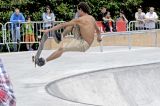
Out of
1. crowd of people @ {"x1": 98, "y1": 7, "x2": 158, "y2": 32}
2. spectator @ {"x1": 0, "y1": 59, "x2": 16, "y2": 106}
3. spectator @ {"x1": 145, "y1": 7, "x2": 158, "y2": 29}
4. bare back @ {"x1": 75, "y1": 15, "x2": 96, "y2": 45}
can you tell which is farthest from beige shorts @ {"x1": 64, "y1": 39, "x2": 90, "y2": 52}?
spectator @ {"x1": 145, "y1": 7, "x2": 158, "y2": 29}

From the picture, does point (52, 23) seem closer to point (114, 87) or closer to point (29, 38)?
point (29, 38)

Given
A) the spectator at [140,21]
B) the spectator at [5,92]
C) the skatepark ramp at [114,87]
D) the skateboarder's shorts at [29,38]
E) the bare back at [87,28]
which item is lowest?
the skatepark ramp at [114,87]

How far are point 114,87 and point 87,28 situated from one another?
4.43 feet

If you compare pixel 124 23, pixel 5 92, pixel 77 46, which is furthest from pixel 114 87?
pixel 124 23

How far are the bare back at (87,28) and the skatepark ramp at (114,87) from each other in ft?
2.95

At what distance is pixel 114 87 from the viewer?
33.1 ft

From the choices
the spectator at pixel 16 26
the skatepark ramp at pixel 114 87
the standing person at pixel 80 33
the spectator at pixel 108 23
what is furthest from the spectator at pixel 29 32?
the standing person at pixel 80 33

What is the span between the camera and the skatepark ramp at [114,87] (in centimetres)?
913

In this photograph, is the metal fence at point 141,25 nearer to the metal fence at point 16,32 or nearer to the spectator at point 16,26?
the metal fence at point 16,32

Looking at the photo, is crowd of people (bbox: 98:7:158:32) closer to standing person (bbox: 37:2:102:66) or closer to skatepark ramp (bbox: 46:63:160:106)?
skatepark ramp (bbox: 46:63:160:106)

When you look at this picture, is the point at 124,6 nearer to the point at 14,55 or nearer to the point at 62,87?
the point at 14,55

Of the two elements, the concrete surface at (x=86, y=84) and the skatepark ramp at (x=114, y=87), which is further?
the skatepark ramp at (x=114, y=87)

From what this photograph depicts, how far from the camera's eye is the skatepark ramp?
30.0ft

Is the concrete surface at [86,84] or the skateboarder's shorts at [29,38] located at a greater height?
the skateboarder's shorts at [29,38]
